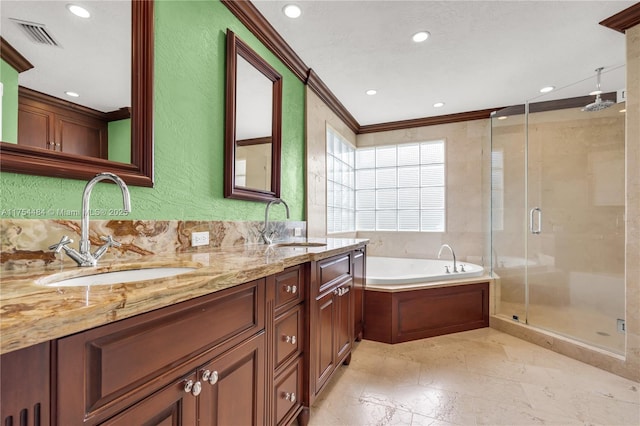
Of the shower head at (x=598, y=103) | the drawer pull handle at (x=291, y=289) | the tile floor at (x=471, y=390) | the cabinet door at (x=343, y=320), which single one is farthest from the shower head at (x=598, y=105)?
the drawer pull handle at (x=291, y=289)

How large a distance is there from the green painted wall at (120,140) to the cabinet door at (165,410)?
35.7 inches

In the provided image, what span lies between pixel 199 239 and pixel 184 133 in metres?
0.55

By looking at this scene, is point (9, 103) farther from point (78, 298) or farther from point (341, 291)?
point (341, 291)

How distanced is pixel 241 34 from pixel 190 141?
88 cm

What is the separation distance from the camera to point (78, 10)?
106 centimetres

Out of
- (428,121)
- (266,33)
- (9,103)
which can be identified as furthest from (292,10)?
(428,121)

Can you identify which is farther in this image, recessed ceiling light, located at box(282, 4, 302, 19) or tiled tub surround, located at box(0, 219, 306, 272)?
recessed ceiling light, located at box(282, 4, 302, 19)

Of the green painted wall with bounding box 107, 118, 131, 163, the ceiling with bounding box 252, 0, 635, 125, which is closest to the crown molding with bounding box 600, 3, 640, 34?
the ceiling with bounding box 252, 0, 635, 125

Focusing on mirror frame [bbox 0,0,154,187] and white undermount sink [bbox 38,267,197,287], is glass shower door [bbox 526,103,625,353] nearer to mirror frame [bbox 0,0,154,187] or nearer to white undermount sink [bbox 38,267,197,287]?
white undermount sink [bbox 38,267,197,287]

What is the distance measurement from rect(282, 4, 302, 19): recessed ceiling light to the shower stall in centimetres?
271

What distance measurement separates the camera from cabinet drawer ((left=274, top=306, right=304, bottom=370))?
3.94ft

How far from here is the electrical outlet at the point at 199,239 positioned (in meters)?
1.49

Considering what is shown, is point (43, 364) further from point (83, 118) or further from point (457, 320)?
point (457, 320)

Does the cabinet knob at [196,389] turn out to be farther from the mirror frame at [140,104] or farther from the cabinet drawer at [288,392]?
the mirror frame at [140,104]
